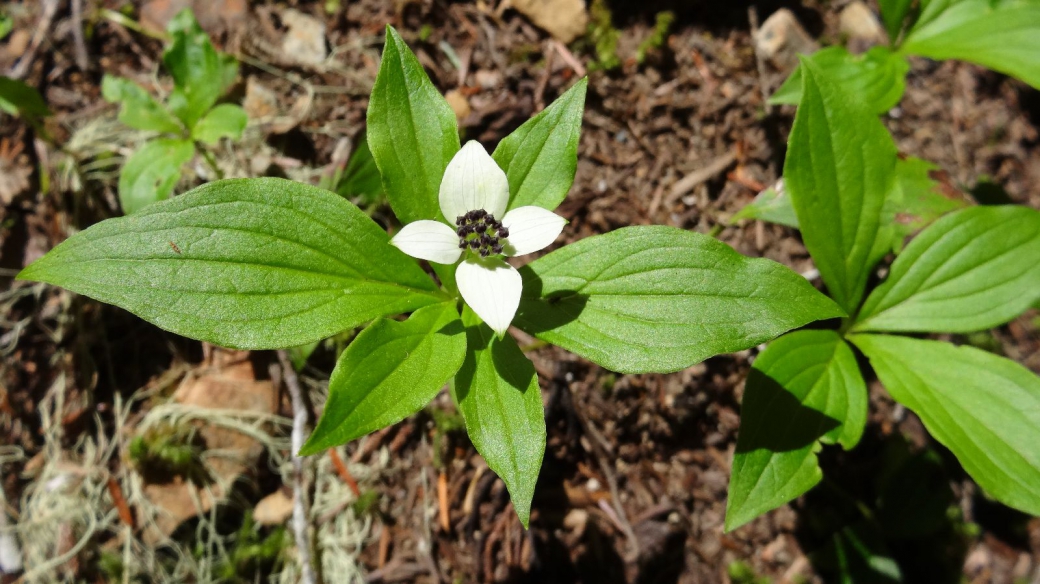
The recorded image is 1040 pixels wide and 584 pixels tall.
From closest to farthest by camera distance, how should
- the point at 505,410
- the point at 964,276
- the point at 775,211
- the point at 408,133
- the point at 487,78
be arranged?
1. the point at 505,410
2. the point at 408,133
3. the point at 964,276
4. the point at 775,211
5. the point at 487,78

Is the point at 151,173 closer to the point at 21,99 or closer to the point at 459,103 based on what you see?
the point at 21,99

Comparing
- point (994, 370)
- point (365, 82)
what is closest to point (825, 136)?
point (994, 370)

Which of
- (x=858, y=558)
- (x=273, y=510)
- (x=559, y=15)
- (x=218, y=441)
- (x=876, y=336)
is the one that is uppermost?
(x=559, y=15)

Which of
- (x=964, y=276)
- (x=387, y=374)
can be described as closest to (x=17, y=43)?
(x=387, y=374)

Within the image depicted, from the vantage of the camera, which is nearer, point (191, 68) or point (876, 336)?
point (876, 336)

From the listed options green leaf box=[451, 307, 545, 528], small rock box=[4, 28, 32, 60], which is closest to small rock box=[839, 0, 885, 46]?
green leaf box=[451, 307, 545, 528]

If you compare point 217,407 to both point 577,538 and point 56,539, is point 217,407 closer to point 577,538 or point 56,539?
point 56,539

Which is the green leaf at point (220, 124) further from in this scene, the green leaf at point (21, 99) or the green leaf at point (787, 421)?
the green leaf at point (787, 421)
